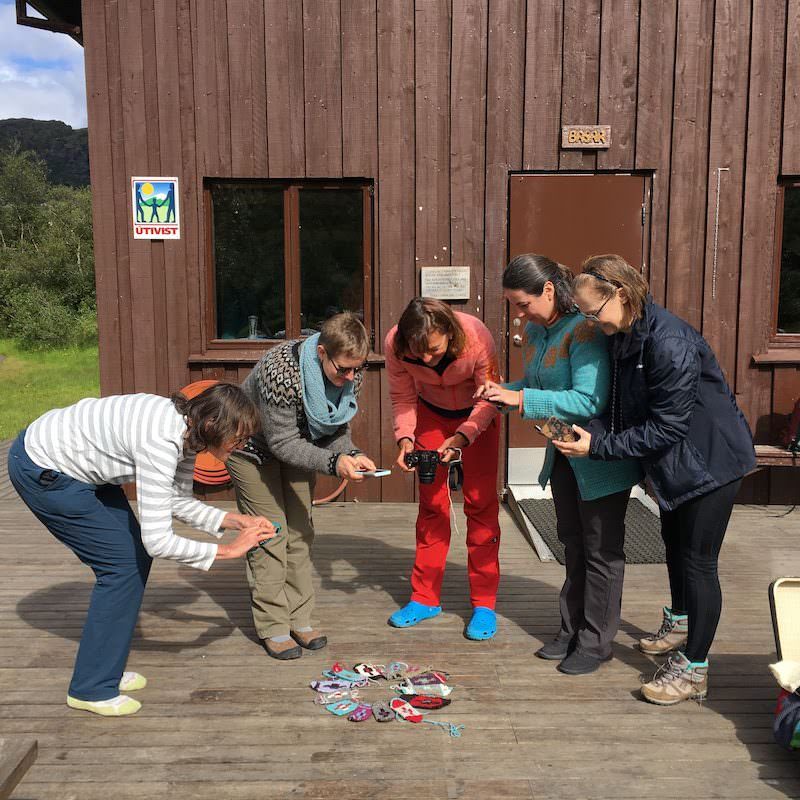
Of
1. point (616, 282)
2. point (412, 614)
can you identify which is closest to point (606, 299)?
point (616, 282)

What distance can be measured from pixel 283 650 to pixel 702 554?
178 cm

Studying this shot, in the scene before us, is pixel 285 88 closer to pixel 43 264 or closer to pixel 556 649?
pixel 556 649

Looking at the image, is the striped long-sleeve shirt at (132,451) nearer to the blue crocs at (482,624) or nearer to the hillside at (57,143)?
the blue crocs at (482,624)

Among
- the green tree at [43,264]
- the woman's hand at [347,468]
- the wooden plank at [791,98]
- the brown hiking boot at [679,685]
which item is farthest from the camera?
the green tree at [43,264]

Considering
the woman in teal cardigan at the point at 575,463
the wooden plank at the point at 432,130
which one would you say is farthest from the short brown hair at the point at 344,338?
the wooden plank at the point at 432,130

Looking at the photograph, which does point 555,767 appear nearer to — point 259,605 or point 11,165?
point 259,605

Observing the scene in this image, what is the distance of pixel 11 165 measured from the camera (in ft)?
120

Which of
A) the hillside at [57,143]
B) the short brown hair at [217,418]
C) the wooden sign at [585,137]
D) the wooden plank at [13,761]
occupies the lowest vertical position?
the wooden plank at [13,761]

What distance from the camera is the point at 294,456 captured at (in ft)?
11.4

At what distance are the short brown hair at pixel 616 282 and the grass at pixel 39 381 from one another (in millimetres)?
8925

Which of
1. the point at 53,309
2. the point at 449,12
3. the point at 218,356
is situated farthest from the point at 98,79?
the point at 53,309

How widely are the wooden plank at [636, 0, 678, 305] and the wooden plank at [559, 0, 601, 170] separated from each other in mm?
321

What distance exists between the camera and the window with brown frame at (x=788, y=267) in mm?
6211

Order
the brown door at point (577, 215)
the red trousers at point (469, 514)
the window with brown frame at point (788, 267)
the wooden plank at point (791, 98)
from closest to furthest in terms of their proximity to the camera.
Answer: the red trousers at point (469, 514) < the wooden plank at point (791, 98) < the brown door at point (577, 215) < the window with brown frame at point (788, 267)
